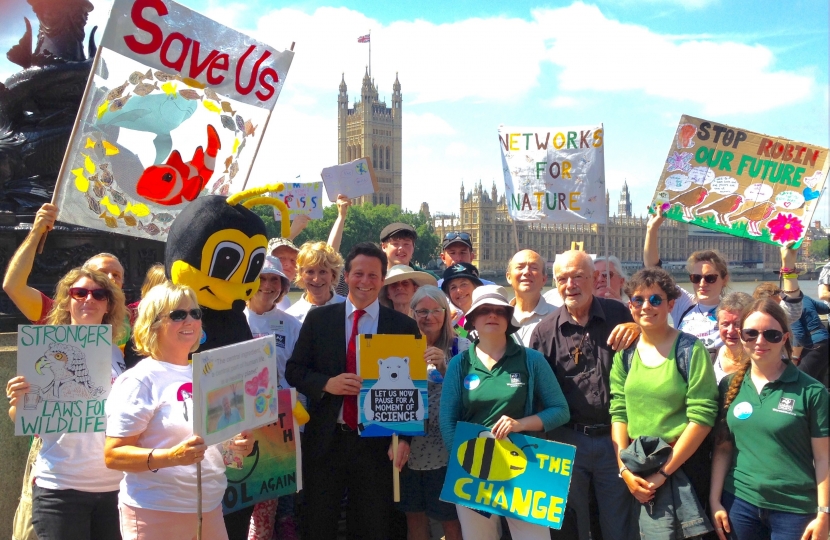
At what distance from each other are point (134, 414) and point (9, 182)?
2.96m

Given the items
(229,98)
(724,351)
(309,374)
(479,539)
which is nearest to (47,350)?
(309,374)

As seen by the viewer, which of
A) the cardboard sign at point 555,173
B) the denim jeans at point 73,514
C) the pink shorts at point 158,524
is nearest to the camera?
the pink shorts at point 158,524

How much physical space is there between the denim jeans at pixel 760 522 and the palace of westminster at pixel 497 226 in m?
72.7

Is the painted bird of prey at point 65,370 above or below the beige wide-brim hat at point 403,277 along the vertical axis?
below

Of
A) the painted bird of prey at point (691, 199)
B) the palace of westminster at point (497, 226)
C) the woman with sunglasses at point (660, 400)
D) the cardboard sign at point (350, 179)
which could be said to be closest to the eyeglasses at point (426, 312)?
the woman with sunglasses at point (660, 400)

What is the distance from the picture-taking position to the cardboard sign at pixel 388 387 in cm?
341

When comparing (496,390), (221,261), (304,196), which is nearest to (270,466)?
(221,261)

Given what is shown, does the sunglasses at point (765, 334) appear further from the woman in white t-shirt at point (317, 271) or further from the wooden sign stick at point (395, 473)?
the woman in white t-shirt at point (317, 271)

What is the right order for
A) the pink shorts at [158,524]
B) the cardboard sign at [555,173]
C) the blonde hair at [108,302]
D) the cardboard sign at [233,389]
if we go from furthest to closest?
the cardboard sign at [555,173] → the blonde hair at [108,302] → the pink shorts at [158,524] → the cardboard sign at [233,389]

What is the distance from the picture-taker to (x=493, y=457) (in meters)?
3.28

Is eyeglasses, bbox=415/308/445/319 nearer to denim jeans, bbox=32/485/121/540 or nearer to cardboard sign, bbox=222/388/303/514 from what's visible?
cardboard sign, bbox=222/388/303/514

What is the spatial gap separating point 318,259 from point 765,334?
2.31 metres

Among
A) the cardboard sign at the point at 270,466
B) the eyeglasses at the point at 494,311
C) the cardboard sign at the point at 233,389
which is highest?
the eyeglasses at the point at 494,311

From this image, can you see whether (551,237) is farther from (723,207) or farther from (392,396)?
(392,396)
